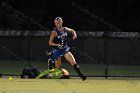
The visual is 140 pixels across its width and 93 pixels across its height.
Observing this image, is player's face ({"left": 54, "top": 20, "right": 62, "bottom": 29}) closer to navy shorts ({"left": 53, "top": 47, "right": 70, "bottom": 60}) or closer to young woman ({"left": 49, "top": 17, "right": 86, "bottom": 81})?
young woman ({"left": 49, "top": 17, "right": 86, "bottom": 81})

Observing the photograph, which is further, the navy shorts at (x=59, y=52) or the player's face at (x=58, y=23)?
the navy shorts at (x=59, y=52)

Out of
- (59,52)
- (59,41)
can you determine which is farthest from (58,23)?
(59,52)

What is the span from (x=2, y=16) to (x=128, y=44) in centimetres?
1446

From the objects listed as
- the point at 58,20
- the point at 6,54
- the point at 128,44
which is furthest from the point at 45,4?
the point at 58,20

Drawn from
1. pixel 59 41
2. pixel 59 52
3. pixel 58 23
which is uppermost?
pixel 58 23

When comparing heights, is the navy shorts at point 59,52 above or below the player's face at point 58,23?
below

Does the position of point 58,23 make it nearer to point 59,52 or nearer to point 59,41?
point 59,41

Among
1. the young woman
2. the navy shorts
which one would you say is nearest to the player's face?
the young woman

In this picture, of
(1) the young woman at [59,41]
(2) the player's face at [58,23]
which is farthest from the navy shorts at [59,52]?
(2) the player's face at [58,23]

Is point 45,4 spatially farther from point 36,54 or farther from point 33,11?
point 36,54

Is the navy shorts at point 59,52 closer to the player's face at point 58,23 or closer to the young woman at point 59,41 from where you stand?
the young woman at point 59,41

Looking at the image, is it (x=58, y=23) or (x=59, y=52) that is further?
(x=59, y=52)

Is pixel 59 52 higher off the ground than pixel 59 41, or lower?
lower

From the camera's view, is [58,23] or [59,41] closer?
[58,23]
